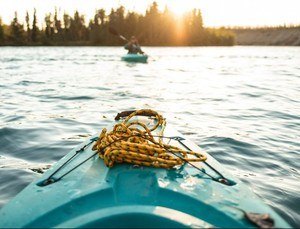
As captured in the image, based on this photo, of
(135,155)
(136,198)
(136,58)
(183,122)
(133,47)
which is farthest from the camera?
(133,47)

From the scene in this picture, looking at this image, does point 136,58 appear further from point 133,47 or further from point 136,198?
point 136,198

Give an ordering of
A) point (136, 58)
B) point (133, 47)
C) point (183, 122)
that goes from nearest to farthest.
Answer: point (183, 122) → point (136, 58) → point (133, 47)

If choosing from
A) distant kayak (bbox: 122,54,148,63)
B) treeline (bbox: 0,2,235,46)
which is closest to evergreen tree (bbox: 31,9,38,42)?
treeline (bbox: 0,2,235,46)

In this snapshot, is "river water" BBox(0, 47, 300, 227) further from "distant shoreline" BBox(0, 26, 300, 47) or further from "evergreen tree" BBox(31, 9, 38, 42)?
"distant shoreline" BBox(0, 26, 300, 47)

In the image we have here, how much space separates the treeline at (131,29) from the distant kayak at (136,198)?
82.8 m

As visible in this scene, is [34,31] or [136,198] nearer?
[136,198]

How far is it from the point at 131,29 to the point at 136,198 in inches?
3547

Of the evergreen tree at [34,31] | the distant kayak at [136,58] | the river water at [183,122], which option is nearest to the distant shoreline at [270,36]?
the evergreen tree at [34,31]

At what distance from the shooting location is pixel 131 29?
291 feet

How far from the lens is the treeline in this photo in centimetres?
8544

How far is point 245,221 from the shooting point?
1.89 m

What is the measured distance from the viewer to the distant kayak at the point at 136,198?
73.4 inches

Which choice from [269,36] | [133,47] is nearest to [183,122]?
[133,47]

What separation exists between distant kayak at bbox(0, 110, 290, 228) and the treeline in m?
82.8
